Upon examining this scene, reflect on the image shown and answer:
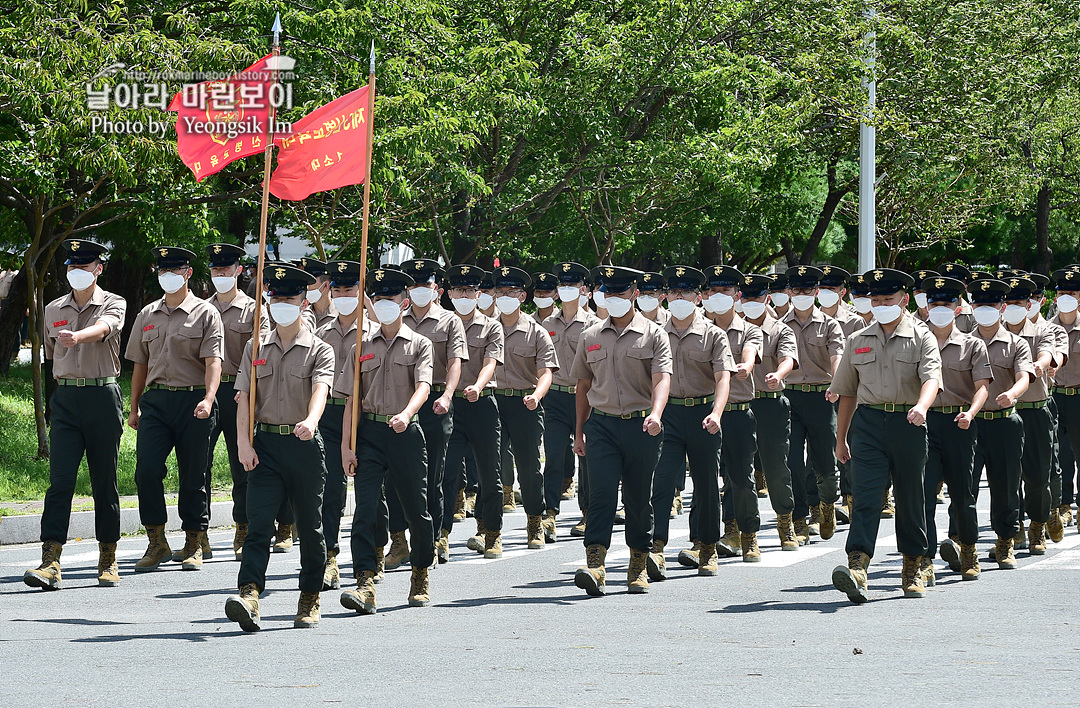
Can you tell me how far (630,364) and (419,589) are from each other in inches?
80.8

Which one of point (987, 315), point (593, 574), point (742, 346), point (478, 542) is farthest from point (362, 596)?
point (987, 315)

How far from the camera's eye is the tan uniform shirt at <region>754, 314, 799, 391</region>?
12117mm

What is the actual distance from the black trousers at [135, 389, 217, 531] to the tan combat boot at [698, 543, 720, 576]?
3.68 meters

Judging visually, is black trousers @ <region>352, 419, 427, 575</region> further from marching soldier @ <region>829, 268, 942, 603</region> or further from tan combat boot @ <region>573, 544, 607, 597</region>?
marching soldier @ <region>829, 268, 942, 603</region>

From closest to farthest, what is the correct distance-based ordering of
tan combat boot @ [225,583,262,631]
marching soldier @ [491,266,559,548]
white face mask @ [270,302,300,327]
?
tan combat boot @ [225,583,262,631] → white face mask @ [270,302,300,327] → marching soldier @ [491,266,559,548]

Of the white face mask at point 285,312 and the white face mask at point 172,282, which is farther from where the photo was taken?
the white face mask at point 172,282

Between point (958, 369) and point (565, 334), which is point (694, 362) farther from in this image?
point (565, 334)

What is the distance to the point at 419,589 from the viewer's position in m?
9.38

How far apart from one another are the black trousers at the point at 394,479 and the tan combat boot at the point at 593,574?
41.8 inches

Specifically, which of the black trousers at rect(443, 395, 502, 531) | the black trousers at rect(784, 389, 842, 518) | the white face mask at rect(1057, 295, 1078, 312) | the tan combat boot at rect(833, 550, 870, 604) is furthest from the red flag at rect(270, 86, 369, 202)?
the white face mask at rect(1057, 295, 1078, 312)

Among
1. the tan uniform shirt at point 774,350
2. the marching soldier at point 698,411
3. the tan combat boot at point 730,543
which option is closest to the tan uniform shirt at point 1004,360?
the tan uniform shirt at point 774,350

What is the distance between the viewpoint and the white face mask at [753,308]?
12562 millimetres

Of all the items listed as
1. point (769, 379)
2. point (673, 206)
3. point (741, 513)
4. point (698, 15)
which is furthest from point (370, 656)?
point (673, 206)

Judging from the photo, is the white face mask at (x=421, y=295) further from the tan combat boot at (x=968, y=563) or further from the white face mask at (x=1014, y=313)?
the white face mask at (x=1014, y=313)
